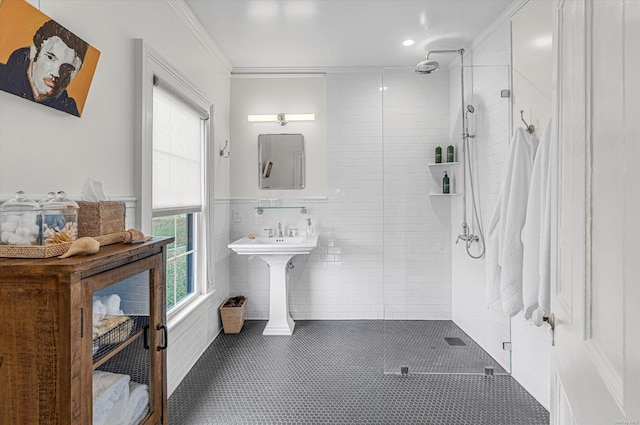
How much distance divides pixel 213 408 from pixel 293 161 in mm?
2422

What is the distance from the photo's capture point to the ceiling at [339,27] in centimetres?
256

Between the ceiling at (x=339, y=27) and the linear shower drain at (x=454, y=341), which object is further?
the linear shower drain at (x=454, y=341)

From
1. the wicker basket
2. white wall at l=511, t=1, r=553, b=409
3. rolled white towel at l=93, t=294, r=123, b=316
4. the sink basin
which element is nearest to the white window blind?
the sink basin

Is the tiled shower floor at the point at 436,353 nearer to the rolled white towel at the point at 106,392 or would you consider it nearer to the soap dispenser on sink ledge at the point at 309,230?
the soap dispenser on sink ledge at the point at 309,230

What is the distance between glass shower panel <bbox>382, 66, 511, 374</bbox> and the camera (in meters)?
2.67

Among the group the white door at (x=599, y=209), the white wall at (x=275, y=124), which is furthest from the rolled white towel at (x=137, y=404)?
the white wall at (x=275, y=124)

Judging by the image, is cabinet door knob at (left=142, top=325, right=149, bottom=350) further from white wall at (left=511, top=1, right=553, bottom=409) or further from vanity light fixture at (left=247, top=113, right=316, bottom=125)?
vanity light fixture at (left=247, top=113, right=316, bottom=125)

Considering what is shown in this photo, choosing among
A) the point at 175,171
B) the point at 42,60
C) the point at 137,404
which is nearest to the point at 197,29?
the point at 175,171

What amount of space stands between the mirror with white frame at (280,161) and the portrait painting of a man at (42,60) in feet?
7.62

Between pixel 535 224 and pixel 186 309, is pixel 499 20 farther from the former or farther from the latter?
pixel 186 309

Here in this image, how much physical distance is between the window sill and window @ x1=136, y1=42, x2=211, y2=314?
28 millimetres

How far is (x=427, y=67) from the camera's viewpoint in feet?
9.07

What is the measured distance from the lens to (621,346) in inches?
20.1

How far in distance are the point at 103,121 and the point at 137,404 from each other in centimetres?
125
